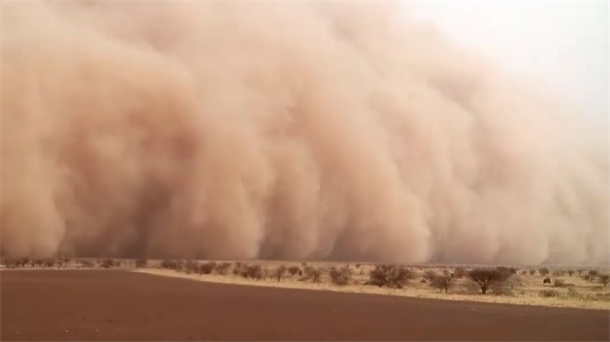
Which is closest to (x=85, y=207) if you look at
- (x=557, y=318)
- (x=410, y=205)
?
(x=410, y=205)

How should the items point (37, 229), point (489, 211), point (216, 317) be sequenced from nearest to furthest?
point (216, 317), point (37, 229), point (489, 211)

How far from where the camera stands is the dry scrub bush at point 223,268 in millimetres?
19150

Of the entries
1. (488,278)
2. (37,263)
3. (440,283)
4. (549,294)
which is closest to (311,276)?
(440,283)

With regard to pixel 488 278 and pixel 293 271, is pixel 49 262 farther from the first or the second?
pixel 488 278

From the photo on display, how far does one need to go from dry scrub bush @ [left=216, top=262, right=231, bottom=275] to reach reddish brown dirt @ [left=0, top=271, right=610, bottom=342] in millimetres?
6843

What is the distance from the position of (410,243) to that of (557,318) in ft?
47.9

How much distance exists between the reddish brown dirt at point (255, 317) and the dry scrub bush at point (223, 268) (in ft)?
22.5

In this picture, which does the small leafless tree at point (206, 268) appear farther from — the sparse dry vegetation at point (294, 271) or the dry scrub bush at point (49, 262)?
the dry scrub bush at point (49, 262)

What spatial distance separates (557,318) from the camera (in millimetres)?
9461

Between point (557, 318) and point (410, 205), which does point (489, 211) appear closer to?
point (410, 205)

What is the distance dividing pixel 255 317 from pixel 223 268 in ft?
40.3

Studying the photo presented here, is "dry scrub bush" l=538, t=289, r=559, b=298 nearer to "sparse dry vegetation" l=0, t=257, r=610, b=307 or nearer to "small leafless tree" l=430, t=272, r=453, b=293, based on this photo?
"sparse dry vegetation" l=0, t=257, r=610, b=307

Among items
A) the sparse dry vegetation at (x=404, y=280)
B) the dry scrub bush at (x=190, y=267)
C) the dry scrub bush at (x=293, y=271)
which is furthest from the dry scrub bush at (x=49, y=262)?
the dry scrub bush at (x=293, y=271)

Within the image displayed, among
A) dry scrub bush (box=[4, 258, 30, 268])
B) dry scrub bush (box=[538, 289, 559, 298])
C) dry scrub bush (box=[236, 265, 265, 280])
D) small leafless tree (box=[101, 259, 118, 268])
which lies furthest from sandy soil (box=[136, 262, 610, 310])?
dry scrub bush (box=[4, 258, 30, 268])
